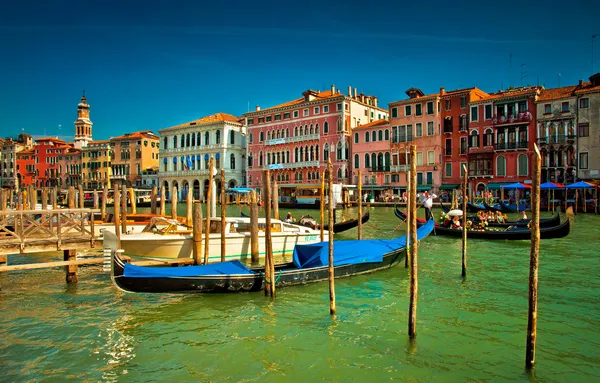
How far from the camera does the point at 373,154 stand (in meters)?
34.9

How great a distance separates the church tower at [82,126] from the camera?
2265 inches

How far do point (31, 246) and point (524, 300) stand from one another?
8.24 metres

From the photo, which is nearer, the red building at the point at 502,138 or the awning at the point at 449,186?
the red building at the point at 502,138

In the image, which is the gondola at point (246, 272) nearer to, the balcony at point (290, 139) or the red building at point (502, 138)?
the red building at point (502, 138)

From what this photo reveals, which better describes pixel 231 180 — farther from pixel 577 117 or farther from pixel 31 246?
pixel 31 246

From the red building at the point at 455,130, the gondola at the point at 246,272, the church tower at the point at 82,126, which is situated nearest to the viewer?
the gondola at the point at 246,272

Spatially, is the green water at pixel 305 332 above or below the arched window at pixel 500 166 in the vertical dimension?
below

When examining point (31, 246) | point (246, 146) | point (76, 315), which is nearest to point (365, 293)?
point (76, 315)

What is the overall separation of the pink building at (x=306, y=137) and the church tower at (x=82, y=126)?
87.0 feet

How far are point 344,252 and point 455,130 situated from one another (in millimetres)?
24602

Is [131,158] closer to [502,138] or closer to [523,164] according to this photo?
[502,138]

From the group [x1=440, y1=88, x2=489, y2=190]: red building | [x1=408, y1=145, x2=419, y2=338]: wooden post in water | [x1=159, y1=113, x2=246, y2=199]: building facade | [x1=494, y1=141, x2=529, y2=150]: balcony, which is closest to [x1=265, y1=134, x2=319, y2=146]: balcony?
[x1=159, y1=113, x2=246, y2=199]: building facade

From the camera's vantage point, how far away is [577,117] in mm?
25766

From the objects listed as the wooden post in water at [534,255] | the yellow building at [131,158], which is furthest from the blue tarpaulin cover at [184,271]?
the yellow building at [131,158]
